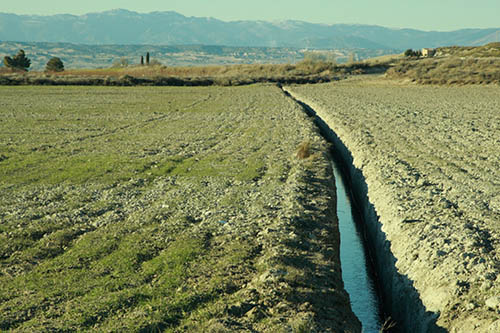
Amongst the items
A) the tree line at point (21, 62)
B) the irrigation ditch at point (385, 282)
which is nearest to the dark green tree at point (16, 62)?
the tree line at point (21, 62)

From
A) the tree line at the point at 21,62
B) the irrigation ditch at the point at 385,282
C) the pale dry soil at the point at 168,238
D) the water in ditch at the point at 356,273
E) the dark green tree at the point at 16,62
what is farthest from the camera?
the dark green tree at the point at 16,62

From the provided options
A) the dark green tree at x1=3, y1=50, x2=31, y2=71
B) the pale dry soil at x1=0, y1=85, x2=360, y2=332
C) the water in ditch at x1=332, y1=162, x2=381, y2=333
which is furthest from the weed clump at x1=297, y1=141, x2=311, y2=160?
the dark green tree at x1=3, y1=50, x2=31, y2=71

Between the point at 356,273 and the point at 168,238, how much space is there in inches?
205

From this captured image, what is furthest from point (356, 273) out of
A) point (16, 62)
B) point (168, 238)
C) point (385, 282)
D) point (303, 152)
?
point (16, 62)

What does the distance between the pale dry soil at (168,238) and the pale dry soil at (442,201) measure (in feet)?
5.53

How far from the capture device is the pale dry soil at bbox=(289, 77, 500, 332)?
9914mm

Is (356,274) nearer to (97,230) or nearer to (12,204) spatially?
(97,230)

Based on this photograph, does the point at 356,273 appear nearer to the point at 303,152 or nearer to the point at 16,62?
the point at 303,152

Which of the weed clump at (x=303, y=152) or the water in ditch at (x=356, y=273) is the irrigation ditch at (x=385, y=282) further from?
the weed clump at (x=303, y=152)

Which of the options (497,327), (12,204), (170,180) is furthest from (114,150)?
(497,327)

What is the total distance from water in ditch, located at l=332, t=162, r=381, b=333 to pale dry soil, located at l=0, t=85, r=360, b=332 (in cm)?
109

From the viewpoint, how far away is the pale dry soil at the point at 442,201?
32.5 ft

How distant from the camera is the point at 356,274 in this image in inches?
565

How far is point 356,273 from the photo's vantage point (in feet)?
47.3
